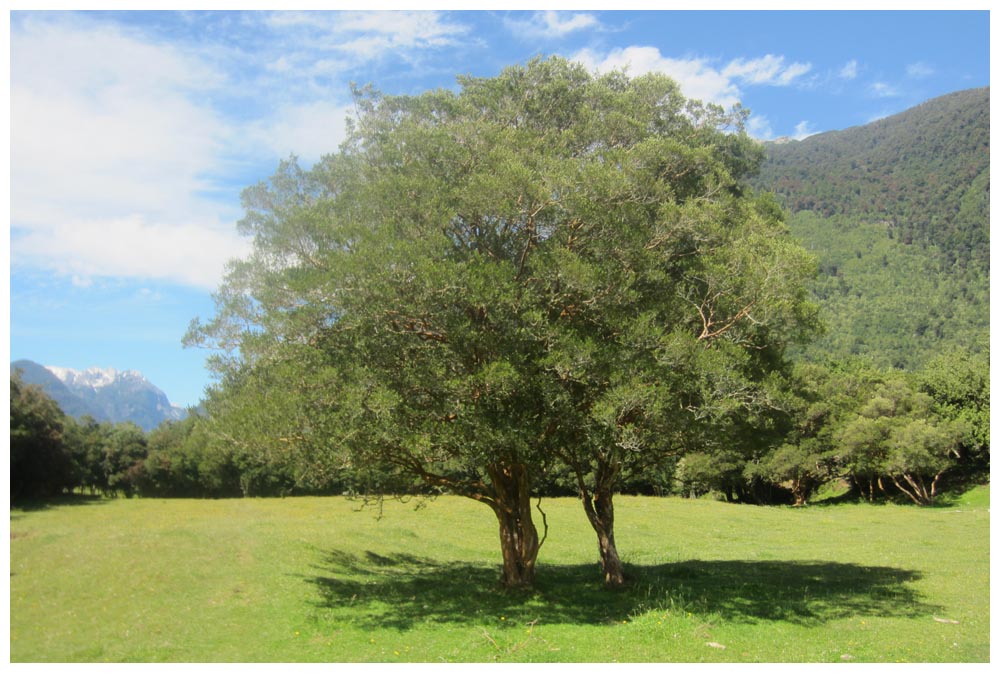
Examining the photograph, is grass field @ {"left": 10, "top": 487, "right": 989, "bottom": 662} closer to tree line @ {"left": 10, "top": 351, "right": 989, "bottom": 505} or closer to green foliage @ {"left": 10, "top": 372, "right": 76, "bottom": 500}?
green foliage @ {"left": 10, "top": 372, "right": 76, "bottom": 500}

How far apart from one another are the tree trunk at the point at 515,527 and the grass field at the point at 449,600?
2.13ft

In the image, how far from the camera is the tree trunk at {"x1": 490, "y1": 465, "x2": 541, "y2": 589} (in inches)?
695

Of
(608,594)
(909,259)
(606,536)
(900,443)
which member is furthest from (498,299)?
(909,259)

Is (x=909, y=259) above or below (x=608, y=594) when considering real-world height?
above

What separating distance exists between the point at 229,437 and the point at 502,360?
6336 mm

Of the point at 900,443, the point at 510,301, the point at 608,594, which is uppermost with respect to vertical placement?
the point at 510,301

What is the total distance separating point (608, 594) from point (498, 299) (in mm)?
9030

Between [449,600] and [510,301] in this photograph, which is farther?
[449,600]

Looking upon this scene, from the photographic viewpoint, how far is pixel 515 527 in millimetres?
17984

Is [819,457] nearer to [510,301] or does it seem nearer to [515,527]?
[515,527]

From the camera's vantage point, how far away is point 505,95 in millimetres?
18391

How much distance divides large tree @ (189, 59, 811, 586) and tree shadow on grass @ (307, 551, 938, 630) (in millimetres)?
1941
